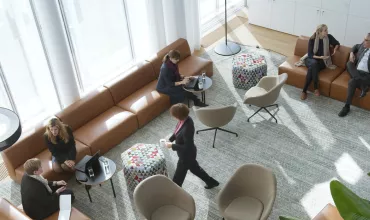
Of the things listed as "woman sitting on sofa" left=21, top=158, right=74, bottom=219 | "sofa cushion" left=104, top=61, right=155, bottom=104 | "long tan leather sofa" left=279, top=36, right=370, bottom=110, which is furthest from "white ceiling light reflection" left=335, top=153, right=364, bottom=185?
"woman sitting on sofa" left=21, top=158, right=74, bottom=219

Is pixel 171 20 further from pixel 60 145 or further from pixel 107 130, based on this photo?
pixel 60 145

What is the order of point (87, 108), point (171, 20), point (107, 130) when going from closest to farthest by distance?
point (107, 130), point (87, 108), point (171, 20)

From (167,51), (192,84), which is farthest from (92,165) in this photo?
(167,51)

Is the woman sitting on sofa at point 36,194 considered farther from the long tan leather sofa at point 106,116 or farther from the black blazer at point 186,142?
the black blazer at point 186,142

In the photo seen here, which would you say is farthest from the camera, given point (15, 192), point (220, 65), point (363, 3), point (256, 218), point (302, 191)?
point (220, 65)

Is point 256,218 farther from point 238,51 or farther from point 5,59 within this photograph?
point 238,51

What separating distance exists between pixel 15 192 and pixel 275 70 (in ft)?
17.5

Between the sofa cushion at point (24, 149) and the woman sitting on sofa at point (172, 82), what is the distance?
85.3 inches

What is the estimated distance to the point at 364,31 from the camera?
9.08 meters

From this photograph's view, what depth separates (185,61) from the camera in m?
8.99

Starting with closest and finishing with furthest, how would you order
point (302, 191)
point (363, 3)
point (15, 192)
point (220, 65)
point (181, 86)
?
point (302, 191) → point (15, 192) → point (181, 86) → point (363, 3) → point (220, 65)

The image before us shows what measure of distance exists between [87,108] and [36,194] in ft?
7.22

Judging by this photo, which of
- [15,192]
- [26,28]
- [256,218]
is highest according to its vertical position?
[26,28]

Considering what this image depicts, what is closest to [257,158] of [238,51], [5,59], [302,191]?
[302,191]
